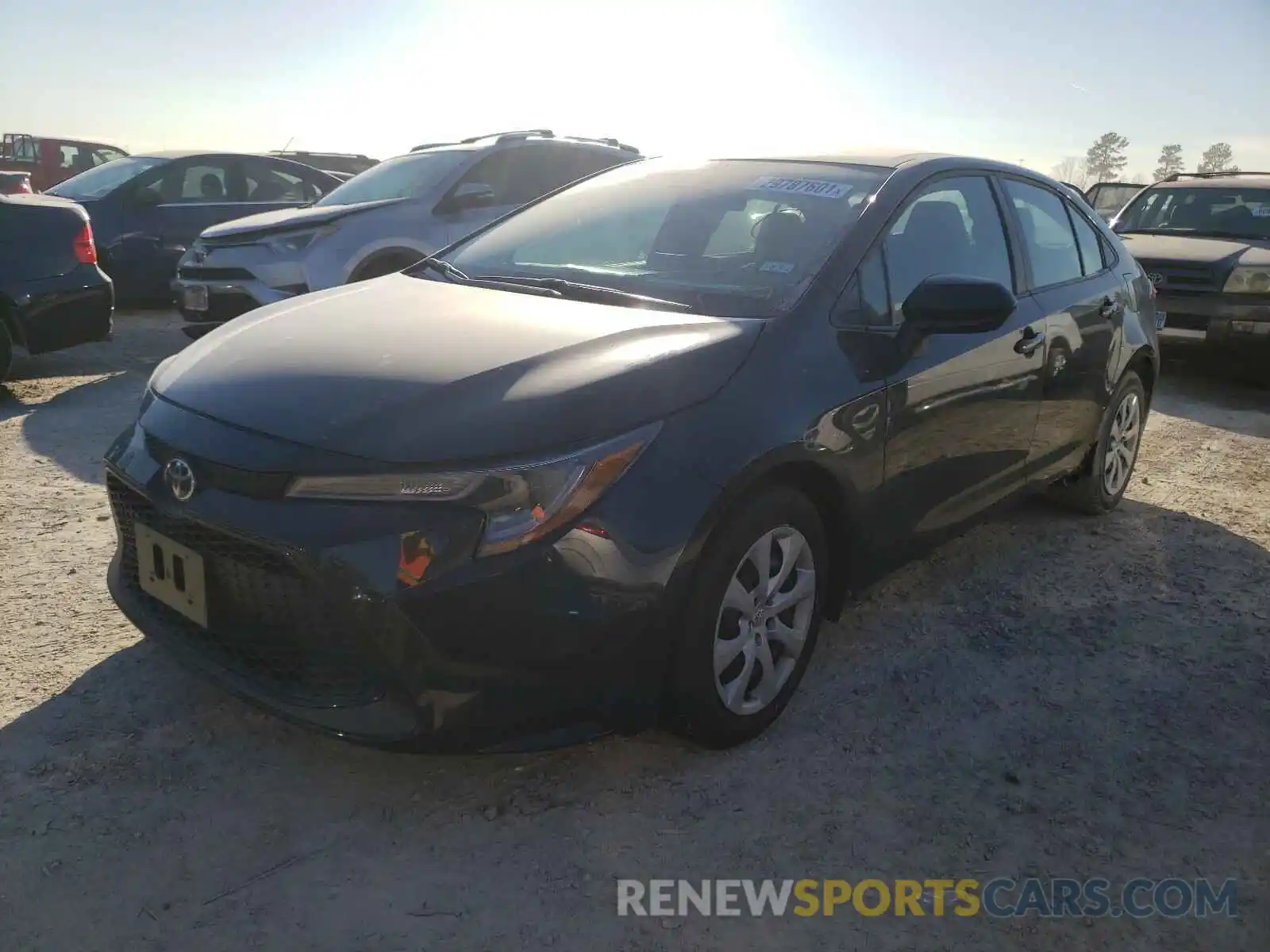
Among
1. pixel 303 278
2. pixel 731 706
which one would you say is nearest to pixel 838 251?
pixel 731 706

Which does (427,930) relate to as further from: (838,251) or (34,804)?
(838,251)

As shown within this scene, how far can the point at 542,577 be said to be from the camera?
2.11m

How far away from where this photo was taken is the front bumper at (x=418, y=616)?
6.79 feet

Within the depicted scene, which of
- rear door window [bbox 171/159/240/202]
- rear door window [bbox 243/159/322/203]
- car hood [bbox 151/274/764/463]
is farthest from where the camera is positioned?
rear door window [bbox 243/159/322/203]

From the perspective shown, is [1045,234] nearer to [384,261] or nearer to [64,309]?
[384,261]

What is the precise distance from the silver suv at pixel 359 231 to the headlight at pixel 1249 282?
4.76m

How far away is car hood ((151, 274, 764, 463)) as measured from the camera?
2.17 m

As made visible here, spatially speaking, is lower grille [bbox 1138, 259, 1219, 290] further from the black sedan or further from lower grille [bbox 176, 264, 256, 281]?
the black sedan

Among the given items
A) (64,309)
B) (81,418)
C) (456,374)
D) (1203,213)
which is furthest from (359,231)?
(1203,213)

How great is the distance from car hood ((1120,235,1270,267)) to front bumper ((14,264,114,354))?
703 centimetres

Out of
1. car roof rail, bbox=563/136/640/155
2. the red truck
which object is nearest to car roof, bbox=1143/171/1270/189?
car roof rail, bbox=563/136/640/155

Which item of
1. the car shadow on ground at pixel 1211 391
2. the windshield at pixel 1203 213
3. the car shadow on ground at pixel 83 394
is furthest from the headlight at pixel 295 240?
the windshield at pixel 1203 213

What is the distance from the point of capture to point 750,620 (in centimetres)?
260

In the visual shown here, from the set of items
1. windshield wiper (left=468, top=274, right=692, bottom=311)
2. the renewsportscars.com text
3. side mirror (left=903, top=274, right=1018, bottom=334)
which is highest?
side mirror (left=903, top=274, right=1018, bottom=334)
